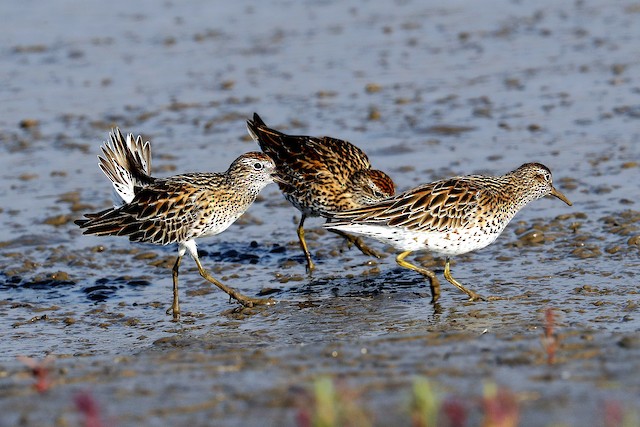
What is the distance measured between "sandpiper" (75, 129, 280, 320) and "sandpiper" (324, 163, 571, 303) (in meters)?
0.94

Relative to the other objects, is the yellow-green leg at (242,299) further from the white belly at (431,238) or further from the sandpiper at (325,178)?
the sandpiper at (325,178)

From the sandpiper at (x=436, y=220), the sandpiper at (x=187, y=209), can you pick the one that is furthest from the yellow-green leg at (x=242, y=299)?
the sandpiper at (x=436, y=220)

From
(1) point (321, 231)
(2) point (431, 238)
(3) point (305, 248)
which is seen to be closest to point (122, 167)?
(3) point (305, 248)

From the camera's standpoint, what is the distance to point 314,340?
7.93 metres

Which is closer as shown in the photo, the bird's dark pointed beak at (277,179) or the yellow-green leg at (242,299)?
the yellow-green leg at (242,299)

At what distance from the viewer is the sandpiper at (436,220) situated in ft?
29.0

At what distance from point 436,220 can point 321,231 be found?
99.0 inches

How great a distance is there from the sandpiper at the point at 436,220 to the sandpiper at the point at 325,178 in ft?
3.54

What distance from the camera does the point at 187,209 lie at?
30.7ft

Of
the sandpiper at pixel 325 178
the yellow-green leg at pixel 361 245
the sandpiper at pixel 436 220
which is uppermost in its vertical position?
the sandpiper at pixel 325 178

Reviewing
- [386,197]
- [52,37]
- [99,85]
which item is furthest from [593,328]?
[52,37]

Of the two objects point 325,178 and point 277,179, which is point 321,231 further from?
point 277,179

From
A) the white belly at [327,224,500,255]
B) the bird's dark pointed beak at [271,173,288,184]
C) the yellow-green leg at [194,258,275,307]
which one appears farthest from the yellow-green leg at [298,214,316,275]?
the white belly at [327,224,500,255]

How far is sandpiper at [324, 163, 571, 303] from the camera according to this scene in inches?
348
